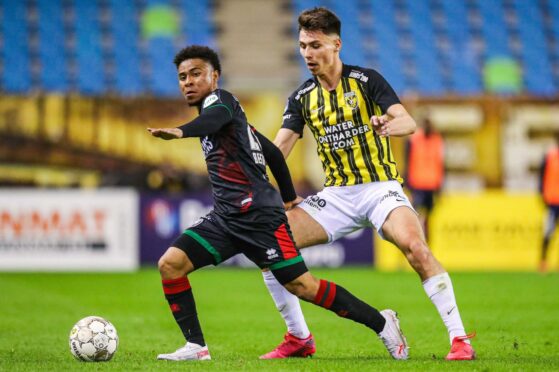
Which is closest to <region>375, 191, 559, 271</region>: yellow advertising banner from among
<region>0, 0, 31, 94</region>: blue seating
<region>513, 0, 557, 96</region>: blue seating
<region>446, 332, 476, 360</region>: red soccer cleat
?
<region>513, 0, 557, 96</region>: blue seating

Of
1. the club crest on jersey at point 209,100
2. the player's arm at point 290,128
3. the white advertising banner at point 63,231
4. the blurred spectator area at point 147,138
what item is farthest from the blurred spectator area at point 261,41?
the club crest on jersey at point 209,100

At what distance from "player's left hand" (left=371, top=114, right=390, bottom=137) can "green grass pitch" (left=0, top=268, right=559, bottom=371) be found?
4.60 ft

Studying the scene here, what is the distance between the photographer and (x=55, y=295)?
11.9 metres

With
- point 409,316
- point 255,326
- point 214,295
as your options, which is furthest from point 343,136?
point 214,295

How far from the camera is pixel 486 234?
1675cm

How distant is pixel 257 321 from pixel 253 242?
328 cm

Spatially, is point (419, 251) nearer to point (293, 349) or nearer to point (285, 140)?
point (293, 349)

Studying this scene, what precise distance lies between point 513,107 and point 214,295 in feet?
27.3

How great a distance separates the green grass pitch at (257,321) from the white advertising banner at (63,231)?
585 millimetres

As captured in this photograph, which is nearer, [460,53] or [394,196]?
[394,196]

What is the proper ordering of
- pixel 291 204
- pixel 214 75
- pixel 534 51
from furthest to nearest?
1. pixel 534 51
2. pixel 291 204
3. pixel 214 75

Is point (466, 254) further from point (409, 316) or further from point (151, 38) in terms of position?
point (151, 38)

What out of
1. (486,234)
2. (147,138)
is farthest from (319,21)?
(147,138)

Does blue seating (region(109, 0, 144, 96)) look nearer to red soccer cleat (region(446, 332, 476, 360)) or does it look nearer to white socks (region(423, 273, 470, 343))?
white socks (region(423, 273, 470, 343))
